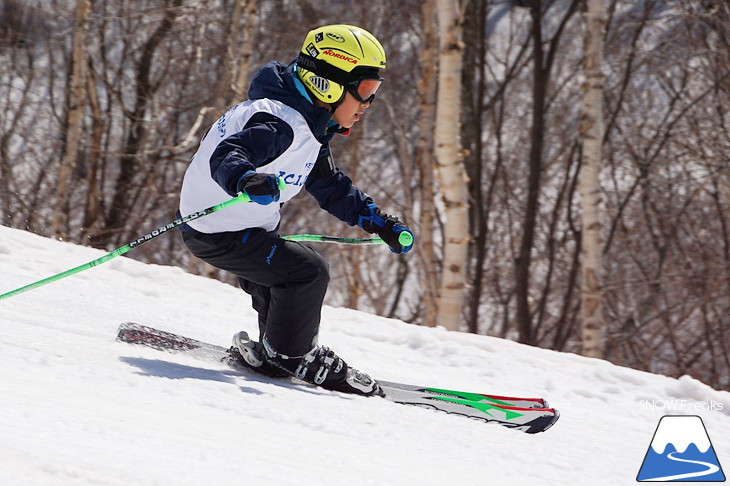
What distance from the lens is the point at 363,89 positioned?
379 cm

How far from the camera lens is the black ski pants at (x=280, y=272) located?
11.9 feet

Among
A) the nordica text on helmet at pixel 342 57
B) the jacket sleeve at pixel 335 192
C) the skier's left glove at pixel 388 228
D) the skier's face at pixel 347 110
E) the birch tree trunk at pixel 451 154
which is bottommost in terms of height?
the skier's left glove at pixel 388 228

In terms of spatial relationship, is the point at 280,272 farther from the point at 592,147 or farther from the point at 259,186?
the point at 592,147

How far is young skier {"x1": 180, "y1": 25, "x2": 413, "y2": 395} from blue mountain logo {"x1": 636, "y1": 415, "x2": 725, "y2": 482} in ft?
4.33

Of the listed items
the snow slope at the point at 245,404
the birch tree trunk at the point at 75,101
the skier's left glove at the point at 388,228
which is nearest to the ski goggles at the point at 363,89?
the skier's left glove at the point at 388,228

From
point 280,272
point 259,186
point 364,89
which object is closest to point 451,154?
point 364,89

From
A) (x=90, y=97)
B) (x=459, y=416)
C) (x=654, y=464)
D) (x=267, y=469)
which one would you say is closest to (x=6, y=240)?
(x=459, y=416)

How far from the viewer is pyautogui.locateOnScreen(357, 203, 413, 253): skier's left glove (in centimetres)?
390

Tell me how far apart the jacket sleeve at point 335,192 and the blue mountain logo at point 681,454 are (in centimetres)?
180

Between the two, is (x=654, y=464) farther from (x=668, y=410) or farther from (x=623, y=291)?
(x=623, y=291)

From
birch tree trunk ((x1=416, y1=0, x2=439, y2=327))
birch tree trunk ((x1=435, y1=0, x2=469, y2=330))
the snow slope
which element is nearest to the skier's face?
the snow slope

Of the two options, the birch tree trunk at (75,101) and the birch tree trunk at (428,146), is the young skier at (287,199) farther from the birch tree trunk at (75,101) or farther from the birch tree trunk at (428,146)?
the birch tree trunk at (75,101)

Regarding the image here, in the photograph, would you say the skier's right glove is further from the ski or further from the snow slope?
the ski

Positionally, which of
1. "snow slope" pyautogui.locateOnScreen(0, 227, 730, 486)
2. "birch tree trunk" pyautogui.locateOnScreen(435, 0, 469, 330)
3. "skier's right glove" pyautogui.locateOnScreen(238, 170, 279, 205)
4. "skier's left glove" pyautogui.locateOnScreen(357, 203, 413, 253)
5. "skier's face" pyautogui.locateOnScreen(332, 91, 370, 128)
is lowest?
"snow slope" pyautogui.locateOnScreen(0, 227, 730, 486)
